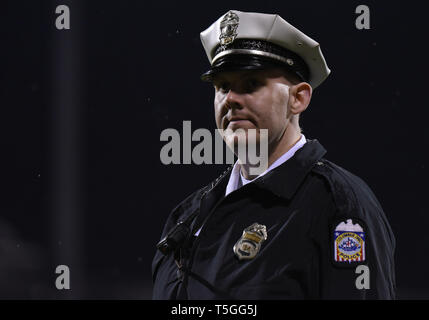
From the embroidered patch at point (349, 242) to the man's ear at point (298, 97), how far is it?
0.94ft

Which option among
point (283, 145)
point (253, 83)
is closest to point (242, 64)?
point (253, 83)

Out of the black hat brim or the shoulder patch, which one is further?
the black hat brim

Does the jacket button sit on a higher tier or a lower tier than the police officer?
lower

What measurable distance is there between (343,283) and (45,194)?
1755 mm

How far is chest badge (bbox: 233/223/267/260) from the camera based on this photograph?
41.6 inches

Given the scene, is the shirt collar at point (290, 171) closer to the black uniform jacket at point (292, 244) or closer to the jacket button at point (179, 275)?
the black uniform jacket at point (292, 244)

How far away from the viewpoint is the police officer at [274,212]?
100 centimetres

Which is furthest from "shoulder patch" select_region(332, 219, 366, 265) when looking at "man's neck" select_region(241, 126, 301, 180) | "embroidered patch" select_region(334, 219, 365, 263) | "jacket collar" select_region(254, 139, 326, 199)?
"man's neck" select_region(241, 126, 301, 180)

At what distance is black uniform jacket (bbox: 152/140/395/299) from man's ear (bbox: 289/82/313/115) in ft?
0.26

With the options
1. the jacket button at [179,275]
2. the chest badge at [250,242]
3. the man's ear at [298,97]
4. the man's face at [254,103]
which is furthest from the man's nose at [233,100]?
the jacket button at [179,275]

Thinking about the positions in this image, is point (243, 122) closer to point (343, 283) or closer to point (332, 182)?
point (332, 182)

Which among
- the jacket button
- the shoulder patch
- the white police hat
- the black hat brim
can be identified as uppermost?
the white police hat

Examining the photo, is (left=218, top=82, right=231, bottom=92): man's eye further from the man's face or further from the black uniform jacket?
the black uniform jacket
